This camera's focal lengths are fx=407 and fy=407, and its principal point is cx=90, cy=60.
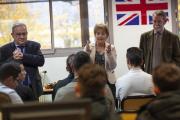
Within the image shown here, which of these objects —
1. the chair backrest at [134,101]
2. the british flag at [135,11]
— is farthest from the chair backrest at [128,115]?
the british flag at [135,11]

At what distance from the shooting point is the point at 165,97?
2.27 m

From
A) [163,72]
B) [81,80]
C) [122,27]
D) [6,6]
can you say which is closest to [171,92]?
[163,72]

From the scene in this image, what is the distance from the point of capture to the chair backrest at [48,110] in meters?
1.53

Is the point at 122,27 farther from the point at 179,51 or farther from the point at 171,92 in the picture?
the point at 171,92

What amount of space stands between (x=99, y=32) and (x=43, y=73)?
2.06 metres

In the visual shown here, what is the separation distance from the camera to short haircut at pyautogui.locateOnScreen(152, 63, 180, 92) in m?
2.34

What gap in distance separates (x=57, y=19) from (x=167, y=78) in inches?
177

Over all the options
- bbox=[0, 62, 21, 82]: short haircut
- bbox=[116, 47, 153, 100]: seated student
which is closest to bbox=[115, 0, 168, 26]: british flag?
bbox=[116, 47, 153, 100]: seated student

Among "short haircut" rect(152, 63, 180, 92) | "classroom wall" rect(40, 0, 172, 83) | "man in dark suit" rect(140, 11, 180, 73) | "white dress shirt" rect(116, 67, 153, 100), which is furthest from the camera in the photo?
A: "classroom wall" rect(40, 0, 172, 83)

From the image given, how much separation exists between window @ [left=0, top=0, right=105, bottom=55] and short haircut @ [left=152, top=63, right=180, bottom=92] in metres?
4.38

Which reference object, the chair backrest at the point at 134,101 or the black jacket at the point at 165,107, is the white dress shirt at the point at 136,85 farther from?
the black jacket at the point at 165,107

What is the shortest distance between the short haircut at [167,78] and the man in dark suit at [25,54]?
8.38 ft

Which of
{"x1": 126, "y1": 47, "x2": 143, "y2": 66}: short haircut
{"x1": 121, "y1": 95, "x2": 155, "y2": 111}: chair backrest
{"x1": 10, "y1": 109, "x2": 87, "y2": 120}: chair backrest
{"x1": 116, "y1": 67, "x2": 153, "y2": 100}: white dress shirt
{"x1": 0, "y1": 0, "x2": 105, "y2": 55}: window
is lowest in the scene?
{"x1": 121, "y1": 95, "x2": 155, "y2": 111}: chair backrest

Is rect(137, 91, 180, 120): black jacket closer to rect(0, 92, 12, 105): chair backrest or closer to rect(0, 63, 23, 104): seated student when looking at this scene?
rect(0, 92, 12, 105): chair backrest
